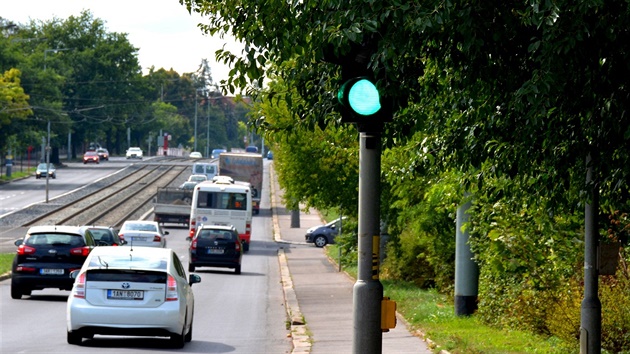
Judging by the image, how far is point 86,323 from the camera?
16688 mm

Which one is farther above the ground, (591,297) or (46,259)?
(591,297)

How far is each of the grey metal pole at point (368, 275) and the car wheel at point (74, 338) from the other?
920cm

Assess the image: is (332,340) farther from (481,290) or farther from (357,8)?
(357,8)

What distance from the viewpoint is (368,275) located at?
8.41 meters

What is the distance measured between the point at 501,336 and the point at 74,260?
11.9 metres

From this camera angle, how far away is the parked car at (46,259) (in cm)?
2555

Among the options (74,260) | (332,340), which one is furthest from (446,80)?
(74,260)

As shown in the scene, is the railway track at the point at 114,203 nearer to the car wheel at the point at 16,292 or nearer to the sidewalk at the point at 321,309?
the sidewalk at the point at 321,309

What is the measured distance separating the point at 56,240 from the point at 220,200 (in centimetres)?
2788

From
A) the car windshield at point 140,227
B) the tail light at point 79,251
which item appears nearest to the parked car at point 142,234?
the car windshield at point 140,227

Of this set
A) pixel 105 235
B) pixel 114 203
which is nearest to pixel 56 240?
pixel 105 235

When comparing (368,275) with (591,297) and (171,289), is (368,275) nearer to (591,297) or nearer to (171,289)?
(591,297)

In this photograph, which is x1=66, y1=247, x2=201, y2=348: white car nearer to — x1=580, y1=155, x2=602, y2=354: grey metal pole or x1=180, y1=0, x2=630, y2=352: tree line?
x1=180, y1=0, x2=630, y2=352: tree line

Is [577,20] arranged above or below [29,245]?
above
